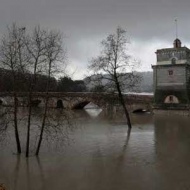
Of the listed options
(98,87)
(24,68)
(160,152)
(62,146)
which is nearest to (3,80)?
(24,68)

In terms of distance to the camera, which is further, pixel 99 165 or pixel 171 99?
pixel 171 99

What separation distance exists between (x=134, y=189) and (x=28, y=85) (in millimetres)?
6966

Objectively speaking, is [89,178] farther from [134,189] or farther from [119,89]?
[119,89]

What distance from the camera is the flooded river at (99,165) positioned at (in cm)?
1132

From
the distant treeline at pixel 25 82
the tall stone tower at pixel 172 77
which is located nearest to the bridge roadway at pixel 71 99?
Result: the distant treeline at pixel 25 82

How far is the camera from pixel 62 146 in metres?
17.3

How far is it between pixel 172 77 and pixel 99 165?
34.3 metres

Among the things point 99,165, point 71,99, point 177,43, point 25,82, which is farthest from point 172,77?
point 99,165

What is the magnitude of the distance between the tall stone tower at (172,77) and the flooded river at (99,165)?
2585cm

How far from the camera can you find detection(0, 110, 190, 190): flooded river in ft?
37.1

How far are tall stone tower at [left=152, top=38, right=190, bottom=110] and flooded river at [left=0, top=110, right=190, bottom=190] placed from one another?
2585 centimetres

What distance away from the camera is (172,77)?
152 feet

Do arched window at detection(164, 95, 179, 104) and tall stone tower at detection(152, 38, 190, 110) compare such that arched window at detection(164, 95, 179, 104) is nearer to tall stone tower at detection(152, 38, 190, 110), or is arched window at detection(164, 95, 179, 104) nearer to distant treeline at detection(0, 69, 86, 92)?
tall stone tower at detection(152, 38, 190, 110)

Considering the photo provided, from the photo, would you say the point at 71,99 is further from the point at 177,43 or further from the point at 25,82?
the point at 177,43
